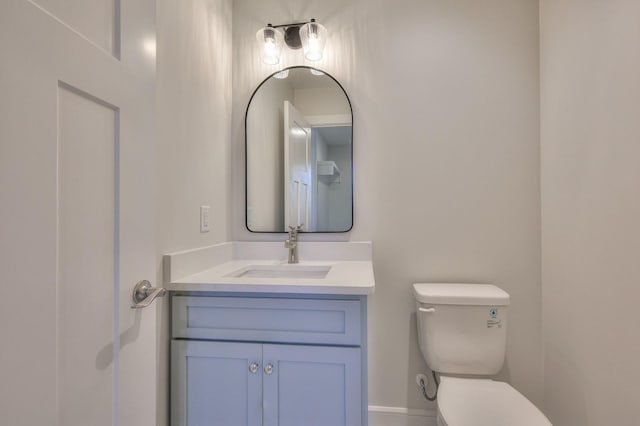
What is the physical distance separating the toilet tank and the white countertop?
373 mm

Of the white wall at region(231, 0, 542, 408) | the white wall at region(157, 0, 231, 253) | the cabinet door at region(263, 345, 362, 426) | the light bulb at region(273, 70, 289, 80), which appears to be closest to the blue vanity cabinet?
the cabinet door at region(263, 345, 362, 426)

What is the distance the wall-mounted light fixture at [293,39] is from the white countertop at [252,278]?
103 centimetres

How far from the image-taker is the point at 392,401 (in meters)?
1.59

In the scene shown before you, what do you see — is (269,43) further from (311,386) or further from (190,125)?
(311,386)

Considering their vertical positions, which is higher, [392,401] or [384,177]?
[384,177]

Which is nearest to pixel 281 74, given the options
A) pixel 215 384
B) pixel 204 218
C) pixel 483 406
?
pixel 204 218

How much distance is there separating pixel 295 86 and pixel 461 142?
94cm

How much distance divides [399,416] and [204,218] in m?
1.41

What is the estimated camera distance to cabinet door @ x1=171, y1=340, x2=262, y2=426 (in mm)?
1121

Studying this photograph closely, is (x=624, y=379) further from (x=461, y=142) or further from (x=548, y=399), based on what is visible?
(x=461, y=142)

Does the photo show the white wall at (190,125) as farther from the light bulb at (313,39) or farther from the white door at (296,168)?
the light bulb at (313,39)

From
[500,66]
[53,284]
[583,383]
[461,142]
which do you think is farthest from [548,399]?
[53,284]

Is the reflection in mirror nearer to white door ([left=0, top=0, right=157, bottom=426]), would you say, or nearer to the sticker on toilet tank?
the sticker on toilet tank

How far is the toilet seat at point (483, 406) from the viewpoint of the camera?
1069 millimetres
